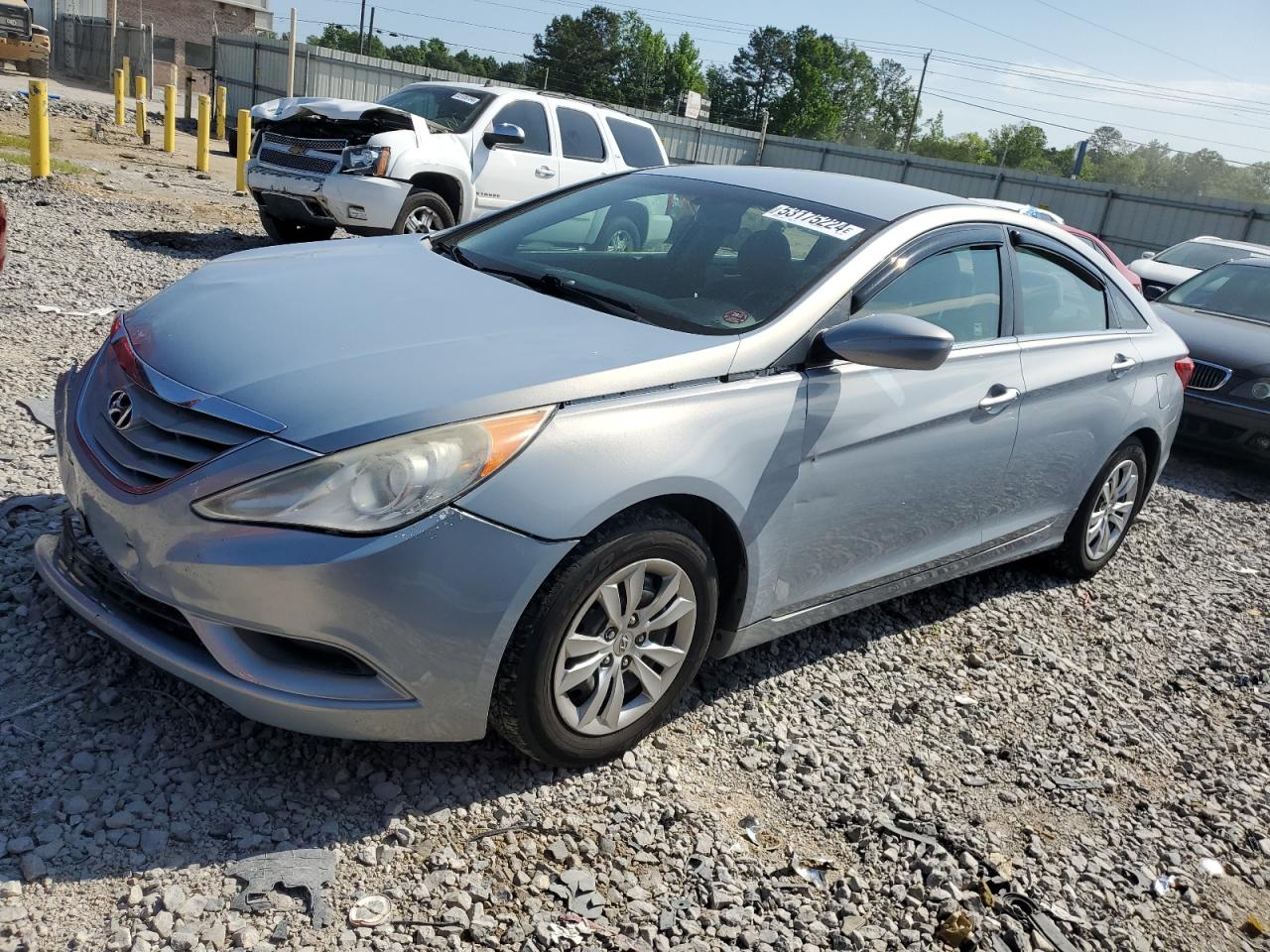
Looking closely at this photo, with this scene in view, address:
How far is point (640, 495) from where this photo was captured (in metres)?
2.76

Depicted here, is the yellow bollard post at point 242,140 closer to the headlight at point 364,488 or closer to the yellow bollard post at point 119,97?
the yellow bollard post at point 119,97

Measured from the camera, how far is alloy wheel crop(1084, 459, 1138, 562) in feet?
16.6

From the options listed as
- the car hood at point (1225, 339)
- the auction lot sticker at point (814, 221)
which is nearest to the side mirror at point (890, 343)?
the auction lot sticker at point (814, 221)

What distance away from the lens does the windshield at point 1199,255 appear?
42.9 feet

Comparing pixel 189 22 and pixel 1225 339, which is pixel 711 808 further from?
Answer: pixel 189 22

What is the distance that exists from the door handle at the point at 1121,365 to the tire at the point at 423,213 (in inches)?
259

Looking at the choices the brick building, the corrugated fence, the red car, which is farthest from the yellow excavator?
the red car

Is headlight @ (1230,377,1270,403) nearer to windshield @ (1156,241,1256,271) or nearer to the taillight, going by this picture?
the taillight

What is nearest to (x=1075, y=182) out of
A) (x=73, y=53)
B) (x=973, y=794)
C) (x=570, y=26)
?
(x=973, y=794)

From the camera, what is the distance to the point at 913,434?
3.62 meters

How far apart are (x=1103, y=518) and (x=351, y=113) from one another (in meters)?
7.54

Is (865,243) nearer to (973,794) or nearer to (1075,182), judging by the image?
(973,794)

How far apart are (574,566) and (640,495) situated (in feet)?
0.84

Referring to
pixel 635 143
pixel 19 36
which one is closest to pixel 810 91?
pixel 19 36
